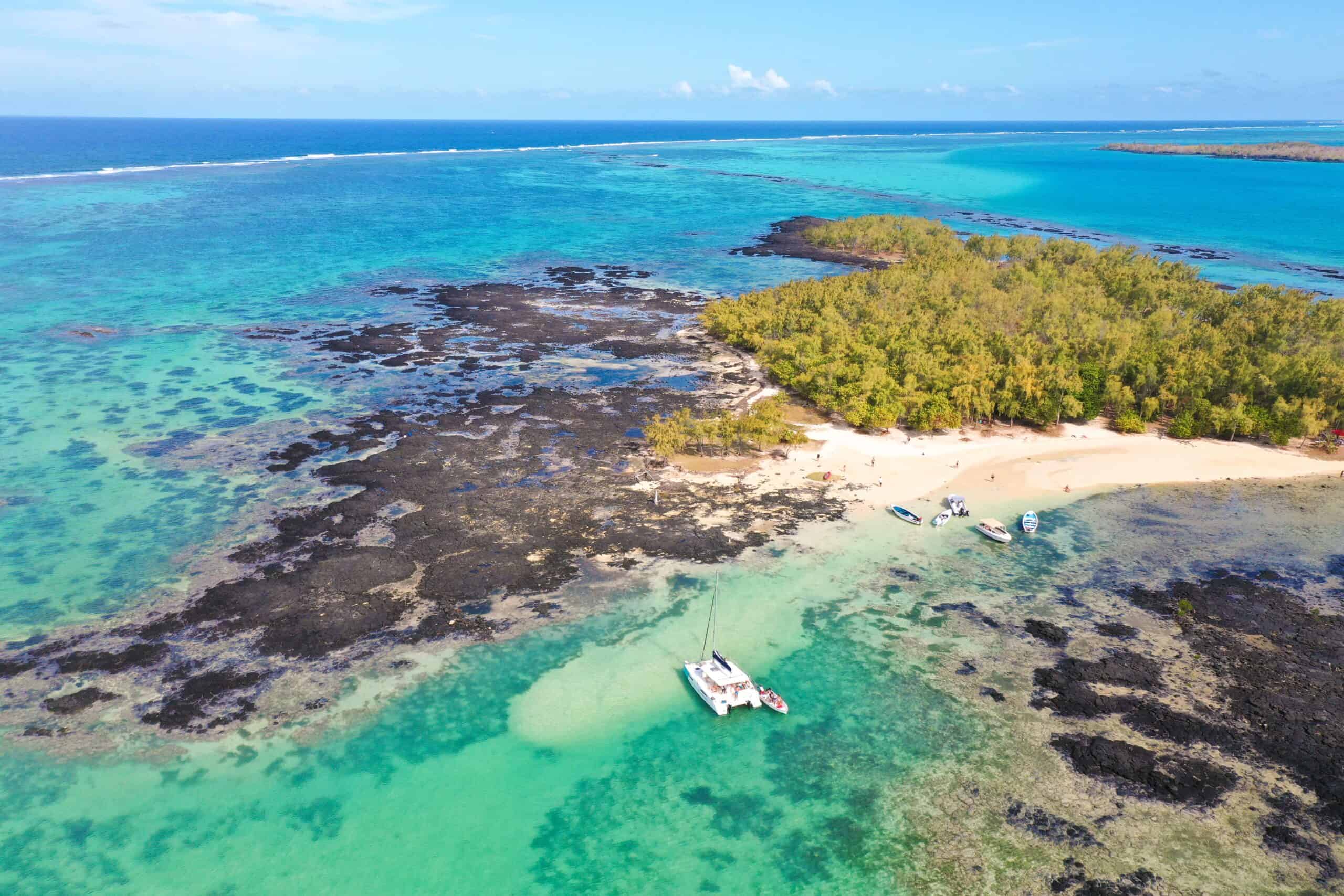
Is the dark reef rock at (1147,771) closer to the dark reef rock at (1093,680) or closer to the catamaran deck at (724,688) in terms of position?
the dark reef rock at (1093,680)

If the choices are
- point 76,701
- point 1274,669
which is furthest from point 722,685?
point 76,701

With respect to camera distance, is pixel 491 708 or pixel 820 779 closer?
pixel 820 779

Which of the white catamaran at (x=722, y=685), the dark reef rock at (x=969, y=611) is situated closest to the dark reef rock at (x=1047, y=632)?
the dark reef rock at (x=969, y=611)

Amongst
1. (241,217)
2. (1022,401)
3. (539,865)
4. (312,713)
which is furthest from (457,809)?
(241,217)

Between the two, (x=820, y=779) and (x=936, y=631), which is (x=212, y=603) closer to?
(x=820, y=779)

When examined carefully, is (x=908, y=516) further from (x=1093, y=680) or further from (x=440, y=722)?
(x=440, y=722)

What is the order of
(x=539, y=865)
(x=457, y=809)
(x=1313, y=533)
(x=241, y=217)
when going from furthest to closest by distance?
(x=241, y=217) → (x=1313, y=533) → (x=457, y=809) → (x=539, y=865)

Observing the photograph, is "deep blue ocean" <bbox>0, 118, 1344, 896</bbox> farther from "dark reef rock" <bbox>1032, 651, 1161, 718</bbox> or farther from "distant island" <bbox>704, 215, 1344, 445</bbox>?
"distant island" <bbox>704, 215, 1344, 445</bbox>
